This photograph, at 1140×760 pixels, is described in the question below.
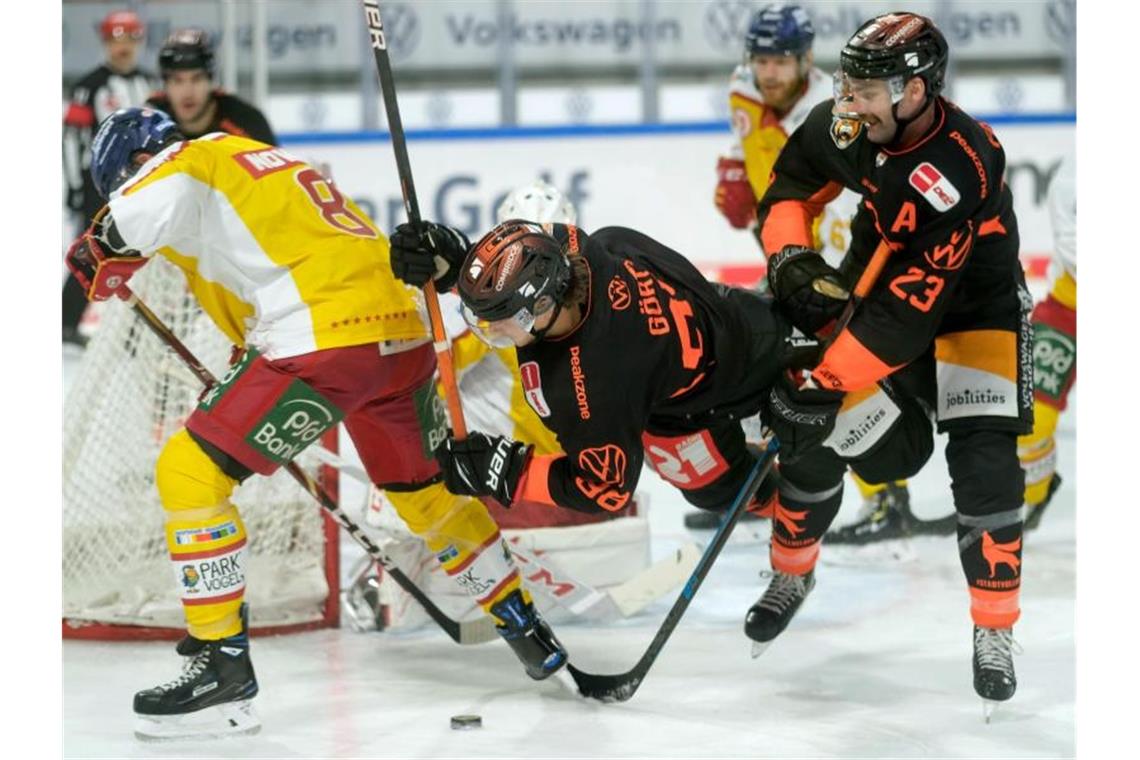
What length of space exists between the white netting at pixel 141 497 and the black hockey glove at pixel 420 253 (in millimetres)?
875

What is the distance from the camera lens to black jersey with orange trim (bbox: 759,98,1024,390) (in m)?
3.08

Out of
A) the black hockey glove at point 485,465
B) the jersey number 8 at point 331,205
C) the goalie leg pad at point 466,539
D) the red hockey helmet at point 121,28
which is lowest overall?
the goalie leg pad at point 466,539

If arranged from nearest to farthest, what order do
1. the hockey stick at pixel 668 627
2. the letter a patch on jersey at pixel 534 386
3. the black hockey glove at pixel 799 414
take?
1. the letter a patch on jersey at pixel 534 386
2. the black hockey glove at pixel 799 414
3. the hockey stick at pixel 668 627

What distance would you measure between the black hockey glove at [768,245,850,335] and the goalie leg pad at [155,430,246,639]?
1067 millimetres

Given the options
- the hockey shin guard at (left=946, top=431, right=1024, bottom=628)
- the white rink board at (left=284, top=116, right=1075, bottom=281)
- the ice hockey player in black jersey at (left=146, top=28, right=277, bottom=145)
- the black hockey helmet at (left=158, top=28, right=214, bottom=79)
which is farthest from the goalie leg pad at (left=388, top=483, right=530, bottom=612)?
the white rink board at (left=284, top=116, right=1075, bottom=281)

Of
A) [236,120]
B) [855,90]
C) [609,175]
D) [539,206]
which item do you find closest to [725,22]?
[609,175]

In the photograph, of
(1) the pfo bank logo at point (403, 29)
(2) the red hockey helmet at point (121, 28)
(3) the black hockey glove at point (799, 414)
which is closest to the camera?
(3) the black hockey glove at point (799, 414)

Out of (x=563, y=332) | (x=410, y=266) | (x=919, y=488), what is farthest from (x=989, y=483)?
(x=919, y=488)

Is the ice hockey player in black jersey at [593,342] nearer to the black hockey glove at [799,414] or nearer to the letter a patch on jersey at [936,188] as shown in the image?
the black hockey glove at [799,414]

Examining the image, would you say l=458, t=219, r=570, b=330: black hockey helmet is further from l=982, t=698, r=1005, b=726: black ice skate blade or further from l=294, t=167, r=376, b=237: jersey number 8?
l=982, t=698, r=1005, b=726: black ice skate blade

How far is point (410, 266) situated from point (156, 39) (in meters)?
6.05

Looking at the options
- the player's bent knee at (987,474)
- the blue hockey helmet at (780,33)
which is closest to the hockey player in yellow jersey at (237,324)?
the player's bent knee at (987,474)

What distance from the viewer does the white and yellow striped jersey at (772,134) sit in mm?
4793

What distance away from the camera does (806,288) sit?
10.9 feet
